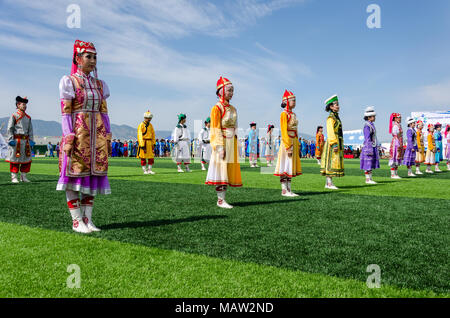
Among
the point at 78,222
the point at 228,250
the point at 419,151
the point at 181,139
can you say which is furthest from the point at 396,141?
the point at 78,222

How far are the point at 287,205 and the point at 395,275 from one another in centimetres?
355

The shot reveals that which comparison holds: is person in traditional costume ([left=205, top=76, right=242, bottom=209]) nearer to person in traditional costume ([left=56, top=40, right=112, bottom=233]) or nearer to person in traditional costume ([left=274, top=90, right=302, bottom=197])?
person in traditional costume ([left=274, top=90, right=302, bottom=197])

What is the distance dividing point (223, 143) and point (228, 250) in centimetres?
285

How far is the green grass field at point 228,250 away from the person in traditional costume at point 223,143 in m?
0.48

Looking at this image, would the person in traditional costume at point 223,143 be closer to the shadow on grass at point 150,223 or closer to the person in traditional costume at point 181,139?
the shadow on grass at point 150,223

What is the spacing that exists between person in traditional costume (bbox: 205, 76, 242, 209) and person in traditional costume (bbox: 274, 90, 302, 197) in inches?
63.2

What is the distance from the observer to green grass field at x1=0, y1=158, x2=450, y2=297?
2652mm

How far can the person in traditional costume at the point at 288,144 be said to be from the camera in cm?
760

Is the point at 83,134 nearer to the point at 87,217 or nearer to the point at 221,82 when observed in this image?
the point at 87,217

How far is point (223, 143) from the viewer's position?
6219 millimetres

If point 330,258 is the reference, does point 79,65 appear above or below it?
above

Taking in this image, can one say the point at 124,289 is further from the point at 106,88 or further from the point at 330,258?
the point at 106,88

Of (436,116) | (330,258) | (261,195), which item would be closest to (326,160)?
(261,195)

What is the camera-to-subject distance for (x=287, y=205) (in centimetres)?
647
